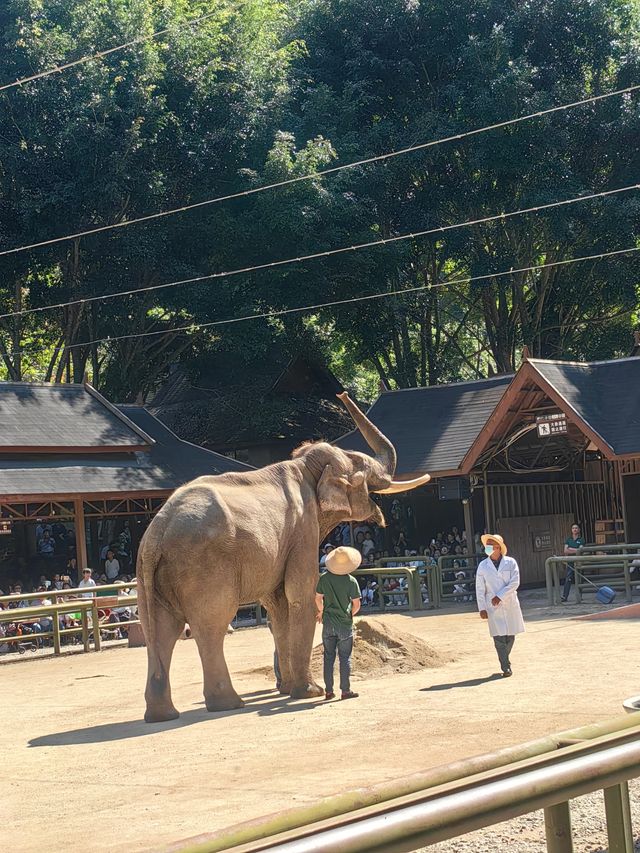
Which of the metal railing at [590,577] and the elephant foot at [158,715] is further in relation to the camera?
the metal railing at [590,577]

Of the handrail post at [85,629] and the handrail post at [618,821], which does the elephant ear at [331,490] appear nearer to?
the handrail post at [85,629]

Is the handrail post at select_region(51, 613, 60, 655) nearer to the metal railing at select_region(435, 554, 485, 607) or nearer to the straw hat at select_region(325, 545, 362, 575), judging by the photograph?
the metal railing at select_region(435, 554, 485, 607)

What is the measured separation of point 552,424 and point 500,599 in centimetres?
1310

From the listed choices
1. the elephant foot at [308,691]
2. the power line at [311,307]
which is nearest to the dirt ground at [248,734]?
the elephant foot at [308,691]

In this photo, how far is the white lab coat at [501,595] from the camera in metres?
13.6

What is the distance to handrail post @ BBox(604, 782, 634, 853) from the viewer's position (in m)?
3.92

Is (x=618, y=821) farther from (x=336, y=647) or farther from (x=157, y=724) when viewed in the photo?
(x=336, y=647)

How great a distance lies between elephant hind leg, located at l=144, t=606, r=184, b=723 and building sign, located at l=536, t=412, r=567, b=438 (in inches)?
602

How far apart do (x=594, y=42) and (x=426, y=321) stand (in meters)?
10.6

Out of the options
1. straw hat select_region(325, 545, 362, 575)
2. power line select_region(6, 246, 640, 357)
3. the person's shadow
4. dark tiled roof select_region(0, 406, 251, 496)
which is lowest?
the person's shadow

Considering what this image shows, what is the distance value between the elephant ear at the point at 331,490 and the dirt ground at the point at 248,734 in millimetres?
2104

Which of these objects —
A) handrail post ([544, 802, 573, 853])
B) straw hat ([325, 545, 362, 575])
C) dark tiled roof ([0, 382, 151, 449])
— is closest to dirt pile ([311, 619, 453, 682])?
straw hat ([325, 545, 362, 575])

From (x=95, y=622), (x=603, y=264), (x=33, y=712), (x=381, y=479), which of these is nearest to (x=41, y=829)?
(x=33, y=712)

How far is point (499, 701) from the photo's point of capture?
11461 mm
